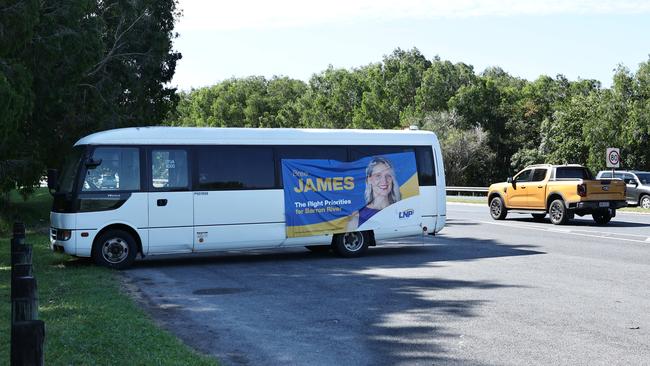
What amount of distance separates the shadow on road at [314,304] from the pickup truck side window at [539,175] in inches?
346

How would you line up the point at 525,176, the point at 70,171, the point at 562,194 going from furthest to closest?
1. the point at 525,176
2. the point at 562,194
3. the point at 70,171

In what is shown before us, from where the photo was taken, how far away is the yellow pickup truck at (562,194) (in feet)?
74.7

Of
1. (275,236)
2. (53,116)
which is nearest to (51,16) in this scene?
(53,116)

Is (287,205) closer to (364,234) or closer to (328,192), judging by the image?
(328,192)

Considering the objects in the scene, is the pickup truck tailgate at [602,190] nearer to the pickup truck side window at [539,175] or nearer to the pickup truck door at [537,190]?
the pickup truck door at [537,190]

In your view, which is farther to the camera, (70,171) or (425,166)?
(425,166)

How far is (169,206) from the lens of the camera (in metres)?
14.1

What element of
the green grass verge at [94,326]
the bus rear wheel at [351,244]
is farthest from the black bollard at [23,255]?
the bus rear wheel at [351,244]

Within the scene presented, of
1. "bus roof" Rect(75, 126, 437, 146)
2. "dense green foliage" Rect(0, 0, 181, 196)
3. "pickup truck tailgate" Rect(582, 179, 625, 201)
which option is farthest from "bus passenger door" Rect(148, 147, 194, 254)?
"pickup truck tailgate" Rect(582, 179, 625, 201)

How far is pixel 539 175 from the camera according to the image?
24.6 meters

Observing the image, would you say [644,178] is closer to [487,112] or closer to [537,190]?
[537,190]

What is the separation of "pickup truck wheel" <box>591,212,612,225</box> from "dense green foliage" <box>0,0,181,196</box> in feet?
55.3

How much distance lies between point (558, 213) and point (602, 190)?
5.16 feet

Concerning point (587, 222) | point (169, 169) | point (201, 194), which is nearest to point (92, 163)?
point (169, 169)
